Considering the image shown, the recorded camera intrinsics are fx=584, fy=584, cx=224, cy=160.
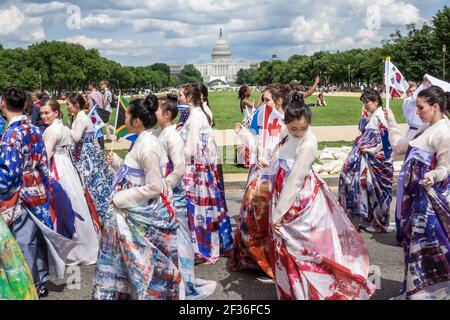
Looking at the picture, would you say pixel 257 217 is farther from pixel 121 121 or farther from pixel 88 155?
pixel 88 155

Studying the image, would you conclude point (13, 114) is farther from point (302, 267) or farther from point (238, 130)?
point (302, 267)

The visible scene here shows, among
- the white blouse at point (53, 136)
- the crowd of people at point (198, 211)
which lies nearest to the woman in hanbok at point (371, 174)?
the crowd of people at point (198, 211)

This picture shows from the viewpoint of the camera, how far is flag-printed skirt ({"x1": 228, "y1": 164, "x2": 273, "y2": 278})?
19.6ft

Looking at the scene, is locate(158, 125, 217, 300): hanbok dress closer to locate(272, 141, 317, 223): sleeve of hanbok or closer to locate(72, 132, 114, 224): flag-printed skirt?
locate(272, 141, 317, 223): sleeve of hanbok

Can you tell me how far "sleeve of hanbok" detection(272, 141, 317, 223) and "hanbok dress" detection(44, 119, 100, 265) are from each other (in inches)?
111

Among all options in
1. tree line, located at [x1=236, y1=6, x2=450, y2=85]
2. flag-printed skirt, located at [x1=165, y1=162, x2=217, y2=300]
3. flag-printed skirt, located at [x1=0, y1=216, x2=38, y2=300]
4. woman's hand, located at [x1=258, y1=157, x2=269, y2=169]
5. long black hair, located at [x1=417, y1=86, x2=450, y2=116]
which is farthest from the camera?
tree line, located at [x1=236, y1=6, x2=450, y2=85]

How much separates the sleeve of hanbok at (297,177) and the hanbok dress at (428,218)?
1063mm

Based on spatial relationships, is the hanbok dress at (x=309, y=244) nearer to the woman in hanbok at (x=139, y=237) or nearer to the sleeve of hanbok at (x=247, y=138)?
the woman in hanbok at (x=139, y=237)

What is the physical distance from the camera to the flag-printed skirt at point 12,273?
379cm

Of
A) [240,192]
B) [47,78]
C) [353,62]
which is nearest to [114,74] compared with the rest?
[47,78]

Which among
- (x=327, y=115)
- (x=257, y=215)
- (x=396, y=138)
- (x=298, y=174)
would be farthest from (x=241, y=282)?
(x=327, y=115)

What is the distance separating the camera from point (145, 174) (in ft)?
14.6

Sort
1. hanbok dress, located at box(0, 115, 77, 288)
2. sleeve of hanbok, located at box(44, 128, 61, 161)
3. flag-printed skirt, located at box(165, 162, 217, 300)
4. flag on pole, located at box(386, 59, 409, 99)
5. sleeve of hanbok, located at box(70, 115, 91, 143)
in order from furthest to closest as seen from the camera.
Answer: flag on pole, located at box(386, 59, 409, 99), sleeve of hanbok, located at box(70, 115, 91, 143), sleeve of hanbok, located at box(44, 128, 61, 161), flag-printed skirt, located at box(165, 162, 217, 300), hanbok dress, located at box(0, 115, 77, 288)

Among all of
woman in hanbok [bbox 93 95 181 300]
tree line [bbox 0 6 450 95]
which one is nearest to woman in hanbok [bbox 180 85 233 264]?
woman in hanbok [bbox 93 95 181 300]
